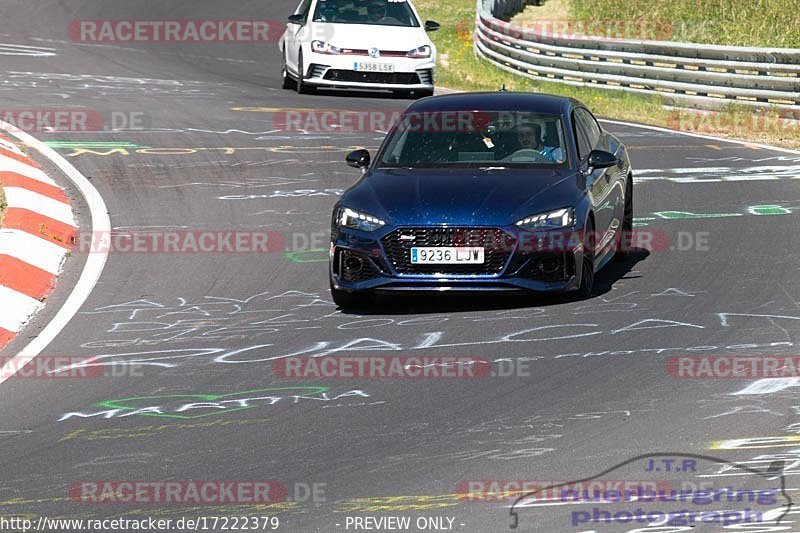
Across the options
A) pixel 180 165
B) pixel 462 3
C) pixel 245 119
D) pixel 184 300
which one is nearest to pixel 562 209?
pixel 184 300

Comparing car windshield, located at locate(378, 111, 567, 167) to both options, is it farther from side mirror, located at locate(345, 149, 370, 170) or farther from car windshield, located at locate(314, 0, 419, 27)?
car windshield, located at locate(314, 0, 419, 27)

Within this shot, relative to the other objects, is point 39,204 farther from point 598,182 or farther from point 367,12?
point 367,12

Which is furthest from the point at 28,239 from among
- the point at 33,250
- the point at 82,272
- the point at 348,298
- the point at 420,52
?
the point at 420,52

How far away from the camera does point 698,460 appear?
719cm

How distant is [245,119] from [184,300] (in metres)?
9.81

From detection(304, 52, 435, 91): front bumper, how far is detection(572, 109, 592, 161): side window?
11.2 m

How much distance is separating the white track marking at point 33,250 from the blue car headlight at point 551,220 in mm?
3882

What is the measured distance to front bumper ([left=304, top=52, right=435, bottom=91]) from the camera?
23.7 metres

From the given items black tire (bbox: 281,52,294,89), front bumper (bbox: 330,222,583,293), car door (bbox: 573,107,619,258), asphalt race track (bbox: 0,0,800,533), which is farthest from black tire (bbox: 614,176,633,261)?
black tire (bbox: 281,52,294,89)

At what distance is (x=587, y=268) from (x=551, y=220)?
1.76ft

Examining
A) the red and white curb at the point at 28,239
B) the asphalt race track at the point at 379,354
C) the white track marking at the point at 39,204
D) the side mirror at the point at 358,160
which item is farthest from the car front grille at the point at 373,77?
the side mirror at the point at 358,160

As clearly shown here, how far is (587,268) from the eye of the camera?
11289 millimetres

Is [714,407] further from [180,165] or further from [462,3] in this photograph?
[462,3]

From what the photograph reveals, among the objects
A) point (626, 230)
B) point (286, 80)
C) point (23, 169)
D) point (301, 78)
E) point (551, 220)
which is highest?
point (551, 220)
